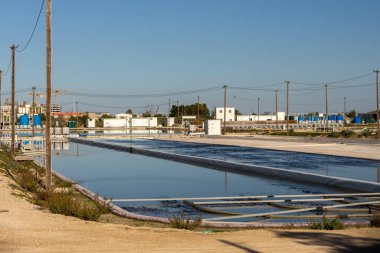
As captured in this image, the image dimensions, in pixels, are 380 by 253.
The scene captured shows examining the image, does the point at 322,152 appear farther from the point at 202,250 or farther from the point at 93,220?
the point at 202,250

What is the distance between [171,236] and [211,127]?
5447 centimetres

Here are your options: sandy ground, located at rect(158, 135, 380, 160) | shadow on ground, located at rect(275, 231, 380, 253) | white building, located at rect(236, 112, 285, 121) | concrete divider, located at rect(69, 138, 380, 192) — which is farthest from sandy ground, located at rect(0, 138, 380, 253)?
white building, located at rect(236, 112, 285, 121)

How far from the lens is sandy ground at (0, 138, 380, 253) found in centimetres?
833

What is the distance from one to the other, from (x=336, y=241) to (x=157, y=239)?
115 inches

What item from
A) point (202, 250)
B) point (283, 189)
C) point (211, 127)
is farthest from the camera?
point (211, 127)

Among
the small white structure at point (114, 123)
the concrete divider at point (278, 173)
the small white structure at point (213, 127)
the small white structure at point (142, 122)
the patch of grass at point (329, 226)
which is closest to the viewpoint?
the patch of grass at point (329, 226)

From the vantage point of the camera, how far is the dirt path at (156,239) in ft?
27.3

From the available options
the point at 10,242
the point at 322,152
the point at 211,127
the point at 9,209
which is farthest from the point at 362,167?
the point at 211,127

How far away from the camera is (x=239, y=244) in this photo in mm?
8633

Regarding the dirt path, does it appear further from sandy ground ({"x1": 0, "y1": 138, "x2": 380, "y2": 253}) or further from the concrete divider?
the concrete divider

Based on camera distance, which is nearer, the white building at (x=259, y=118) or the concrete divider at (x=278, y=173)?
the concrete divider at (x=278, y=173)

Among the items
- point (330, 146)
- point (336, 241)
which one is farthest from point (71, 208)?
point (330, 146)

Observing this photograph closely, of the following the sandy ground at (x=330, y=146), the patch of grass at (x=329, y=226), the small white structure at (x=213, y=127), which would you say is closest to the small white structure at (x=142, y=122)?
the small white structure at (x=213, y=127)

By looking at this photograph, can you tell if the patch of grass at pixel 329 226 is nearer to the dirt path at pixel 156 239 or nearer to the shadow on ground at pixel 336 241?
the dirt path at pixel 156 239
